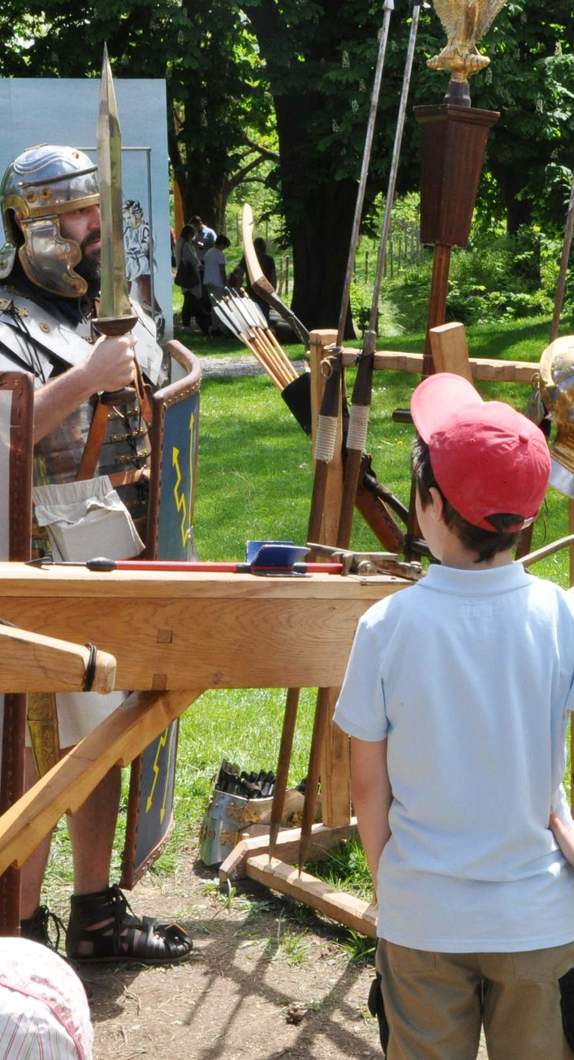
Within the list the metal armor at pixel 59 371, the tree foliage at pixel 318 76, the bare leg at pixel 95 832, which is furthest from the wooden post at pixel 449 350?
the tree foliage at pixel 318 76

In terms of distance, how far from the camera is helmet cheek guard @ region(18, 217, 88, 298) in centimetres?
301

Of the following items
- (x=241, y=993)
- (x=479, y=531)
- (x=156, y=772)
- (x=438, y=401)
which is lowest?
(x=241, y=993)

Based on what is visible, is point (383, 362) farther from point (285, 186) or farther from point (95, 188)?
point (285, 186)

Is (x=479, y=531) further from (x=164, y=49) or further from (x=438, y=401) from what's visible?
(x=164, y=49)

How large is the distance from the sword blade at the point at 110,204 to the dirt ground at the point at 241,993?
4.90ft

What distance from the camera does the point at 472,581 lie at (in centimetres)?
179

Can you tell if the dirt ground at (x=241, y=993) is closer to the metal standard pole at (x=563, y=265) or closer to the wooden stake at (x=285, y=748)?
the wooden stake at (x=285, y=748)

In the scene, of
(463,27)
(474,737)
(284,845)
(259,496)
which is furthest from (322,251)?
(474,737)

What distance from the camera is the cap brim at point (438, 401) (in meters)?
1.84

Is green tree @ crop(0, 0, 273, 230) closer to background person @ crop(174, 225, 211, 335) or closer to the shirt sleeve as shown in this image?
background person @ crop(174, 225, 211, 335)

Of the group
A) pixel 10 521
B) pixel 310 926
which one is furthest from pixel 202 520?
pixel 10 521

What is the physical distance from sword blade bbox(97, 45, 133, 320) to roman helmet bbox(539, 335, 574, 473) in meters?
0.88

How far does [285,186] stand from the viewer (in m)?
15.8

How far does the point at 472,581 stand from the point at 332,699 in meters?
1.53
